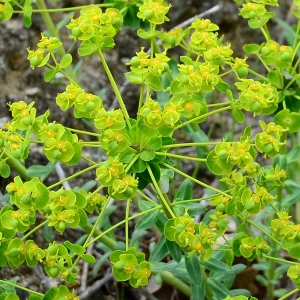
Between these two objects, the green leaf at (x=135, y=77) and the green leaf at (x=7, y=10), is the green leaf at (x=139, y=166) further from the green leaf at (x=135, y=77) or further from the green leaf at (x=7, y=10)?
the green leaf at (x=7, y=10)

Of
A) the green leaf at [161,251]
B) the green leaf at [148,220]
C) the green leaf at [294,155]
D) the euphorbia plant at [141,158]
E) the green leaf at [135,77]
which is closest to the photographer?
the euphorbia plant at [141,158]

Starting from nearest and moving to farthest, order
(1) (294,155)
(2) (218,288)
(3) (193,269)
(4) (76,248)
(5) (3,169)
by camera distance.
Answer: (4) (76,248), (5) (3,169), (3) (193,269), (2) (218,288), (1) (294,155)

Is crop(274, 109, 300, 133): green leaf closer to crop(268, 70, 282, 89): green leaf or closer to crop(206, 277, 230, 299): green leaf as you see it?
crop(268, 70, 282, 89): green leaf

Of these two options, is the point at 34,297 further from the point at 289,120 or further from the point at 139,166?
the point at 289,120

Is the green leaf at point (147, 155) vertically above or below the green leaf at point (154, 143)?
below

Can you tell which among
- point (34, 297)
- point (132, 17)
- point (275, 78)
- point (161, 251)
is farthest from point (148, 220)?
point (132, 17)

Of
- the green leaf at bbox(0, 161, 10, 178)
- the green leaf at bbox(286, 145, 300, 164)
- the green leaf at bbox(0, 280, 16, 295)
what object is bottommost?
the green leaf at bbox(286, 145, 300, 164)

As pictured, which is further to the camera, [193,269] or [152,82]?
[193,269]

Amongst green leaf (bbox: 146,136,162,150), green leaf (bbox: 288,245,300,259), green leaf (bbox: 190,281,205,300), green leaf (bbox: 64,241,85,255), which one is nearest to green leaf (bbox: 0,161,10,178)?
green leaf (bbox: 64,241,85,255)

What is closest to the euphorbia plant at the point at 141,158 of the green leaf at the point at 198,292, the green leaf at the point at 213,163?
the green leaf at the point at 213,163
